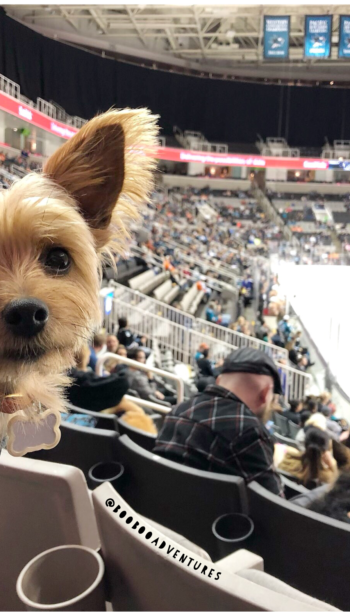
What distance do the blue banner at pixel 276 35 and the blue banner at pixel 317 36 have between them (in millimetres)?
373

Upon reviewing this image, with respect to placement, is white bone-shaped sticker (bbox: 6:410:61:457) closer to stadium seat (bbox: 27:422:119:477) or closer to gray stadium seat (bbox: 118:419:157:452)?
stadium seat (bbox: 27:422:119:477)

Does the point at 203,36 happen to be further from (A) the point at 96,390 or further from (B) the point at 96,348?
(A) the point at 96,390

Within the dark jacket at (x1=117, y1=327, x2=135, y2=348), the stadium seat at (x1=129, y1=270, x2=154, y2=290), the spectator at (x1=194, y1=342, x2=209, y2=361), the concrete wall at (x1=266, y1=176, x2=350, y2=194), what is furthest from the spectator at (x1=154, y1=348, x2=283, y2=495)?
the concrete wall at (x1=266, y1=176, x2=350, y2=194)

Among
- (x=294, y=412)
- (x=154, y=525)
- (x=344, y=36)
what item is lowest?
(x=294, y=412)

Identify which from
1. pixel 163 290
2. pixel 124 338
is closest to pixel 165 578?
pixel 124 338

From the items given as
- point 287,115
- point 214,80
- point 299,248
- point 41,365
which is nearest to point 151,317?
point 41,365

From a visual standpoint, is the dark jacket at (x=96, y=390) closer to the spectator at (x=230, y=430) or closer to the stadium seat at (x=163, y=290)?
the spectator at (x=230, y=430)

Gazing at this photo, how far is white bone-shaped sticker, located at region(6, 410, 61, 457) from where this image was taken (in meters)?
0.82

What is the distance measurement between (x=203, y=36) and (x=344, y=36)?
9806mm

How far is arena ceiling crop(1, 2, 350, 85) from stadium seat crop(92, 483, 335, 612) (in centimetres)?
1007

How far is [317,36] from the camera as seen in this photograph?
8.11 meters

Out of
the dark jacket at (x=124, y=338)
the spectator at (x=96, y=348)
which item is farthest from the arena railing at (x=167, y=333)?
the spectator at (x=96, y=348)

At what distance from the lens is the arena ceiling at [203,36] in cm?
1154

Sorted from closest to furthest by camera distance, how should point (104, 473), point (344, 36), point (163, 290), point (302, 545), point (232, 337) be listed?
point (302, 545), point (104, 473), point (232, 337), point (344, 36), point (163, 290)
